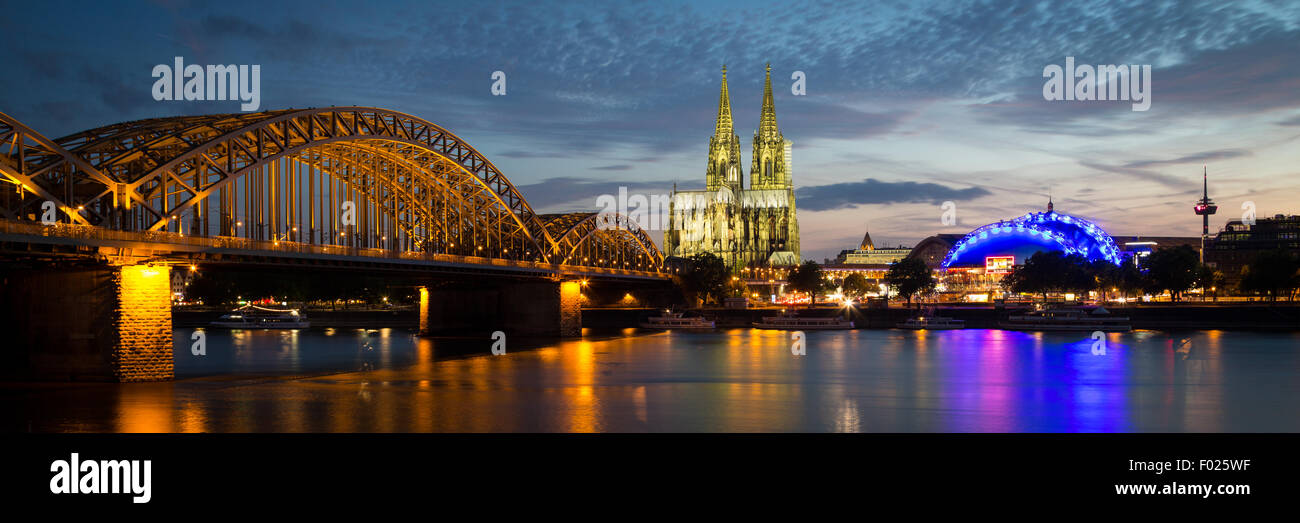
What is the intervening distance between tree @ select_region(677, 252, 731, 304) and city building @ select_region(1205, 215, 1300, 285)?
108m

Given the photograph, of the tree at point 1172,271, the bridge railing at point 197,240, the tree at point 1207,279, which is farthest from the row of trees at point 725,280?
the bridge railing at point 197,240

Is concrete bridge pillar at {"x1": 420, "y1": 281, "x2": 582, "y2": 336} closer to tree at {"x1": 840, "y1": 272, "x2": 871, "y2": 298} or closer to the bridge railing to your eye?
the bridge railing

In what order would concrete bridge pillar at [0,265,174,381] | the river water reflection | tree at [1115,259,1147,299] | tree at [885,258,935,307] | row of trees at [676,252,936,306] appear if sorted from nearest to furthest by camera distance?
1. the river water reflection
2. concrete bridge pillar at [0,265,174,381]
3. tree at [1115,259,1147,299]
4. row of trees at [676,252,936,306]
5. tree at [885,258,935,307]

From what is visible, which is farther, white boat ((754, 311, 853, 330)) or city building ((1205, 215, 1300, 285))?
city building ((1205, 215, 1300, 285))

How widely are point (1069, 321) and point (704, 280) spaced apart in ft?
157

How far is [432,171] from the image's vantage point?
74625 millimetres

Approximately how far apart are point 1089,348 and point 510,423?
4962cm

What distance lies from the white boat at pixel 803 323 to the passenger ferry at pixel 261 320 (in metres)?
51.4

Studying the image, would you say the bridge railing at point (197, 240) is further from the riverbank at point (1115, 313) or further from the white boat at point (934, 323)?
the white boat at point (934, 323)

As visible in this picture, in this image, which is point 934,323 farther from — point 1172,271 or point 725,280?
point 725,280

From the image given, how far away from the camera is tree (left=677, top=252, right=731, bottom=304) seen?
128875 mm

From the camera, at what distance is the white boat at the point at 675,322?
106062 mm

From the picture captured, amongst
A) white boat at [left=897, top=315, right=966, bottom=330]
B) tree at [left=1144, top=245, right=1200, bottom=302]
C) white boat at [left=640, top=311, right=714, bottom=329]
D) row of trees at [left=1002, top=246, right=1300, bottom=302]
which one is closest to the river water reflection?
white boat at [left=897, top=315, right=966, bottom=330]
